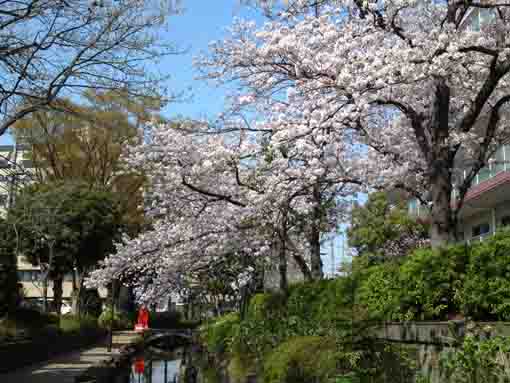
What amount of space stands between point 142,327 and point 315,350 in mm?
31090

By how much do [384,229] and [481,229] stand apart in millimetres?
7667

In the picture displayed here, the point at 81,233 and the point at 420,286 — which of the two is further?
the point at 81,233

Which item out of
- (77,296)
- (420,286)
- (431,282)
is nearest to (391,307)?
(420,286)

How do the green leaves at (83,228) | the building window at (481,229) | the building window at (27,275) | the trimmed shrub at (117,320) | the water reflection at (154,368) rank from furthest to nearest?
the building window at (27,275), the trimmed shrub at (117,320), the green leaves at (83,228), the building window at (481,229), the water reflection at (154,368)

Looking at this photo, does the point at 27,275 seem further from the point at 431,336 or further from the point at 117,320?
the point at 431,336

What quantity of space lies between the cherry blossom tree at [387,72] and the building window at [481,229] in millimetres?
13266

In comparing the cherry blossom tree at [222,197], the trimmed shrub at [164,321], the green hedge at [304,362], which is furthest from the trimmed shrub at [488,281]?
the trimmed shrub at [164,321]

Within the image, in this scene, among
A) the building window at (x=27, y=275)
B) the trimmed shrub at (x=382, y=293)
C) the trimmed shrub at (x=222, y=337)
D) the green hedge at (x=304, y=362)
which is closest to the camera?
the green hedge at (x=304, y=362)

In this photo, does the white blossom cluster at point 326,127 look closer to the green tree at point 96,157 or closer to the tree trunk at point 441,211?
the tree trunk at point 441,211

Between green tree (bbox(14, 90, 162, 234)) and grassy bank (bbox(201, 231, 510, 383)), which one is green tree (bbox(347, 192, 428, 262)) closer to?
green tree (bbox(14, 90, 162, 234))

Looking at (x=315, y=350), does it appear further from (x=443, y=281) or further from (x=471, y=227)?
(x=471, y=227)

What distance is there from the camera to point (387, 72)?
408 inches

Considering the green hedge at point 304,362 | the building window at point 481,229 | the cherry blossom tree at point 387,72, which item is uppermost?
the cherry blossom tree at point 387,72

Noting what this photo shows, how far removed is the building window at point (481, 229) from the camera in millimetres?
26572
